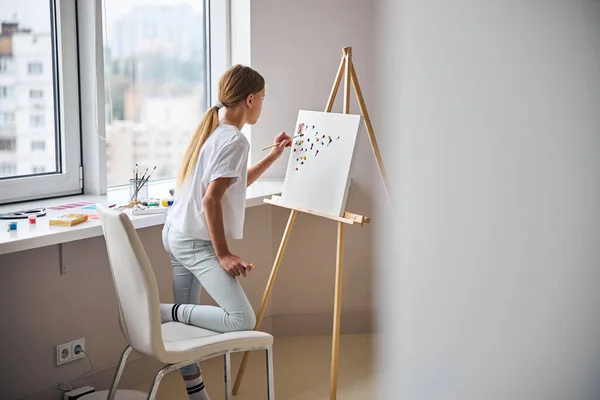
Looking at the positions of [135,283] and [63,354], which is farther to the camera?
[63,354]

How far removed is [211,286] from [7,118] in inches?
→ 37.0

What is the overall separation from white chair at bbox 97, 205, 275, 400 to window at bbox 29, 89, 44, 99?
785 millimetres

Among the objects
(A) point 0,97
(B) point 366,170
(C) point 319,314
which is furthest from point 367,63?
(A) point 0,97

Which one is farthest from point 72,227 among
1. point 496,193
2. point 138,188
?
point 496,193

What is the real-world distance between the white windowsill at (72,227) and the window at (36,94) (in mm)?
360

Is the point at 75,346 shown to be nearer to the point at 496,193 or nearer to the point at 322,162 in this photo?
the point at 322,162

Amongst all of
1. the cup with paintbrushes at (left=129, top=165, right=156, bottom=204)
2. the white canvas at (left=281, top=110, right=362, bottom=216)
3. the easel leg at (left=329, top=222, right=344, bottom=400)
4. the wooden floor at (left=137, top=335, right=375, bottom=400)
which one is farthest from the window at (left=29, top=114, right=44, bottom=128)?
the easel leg at (left=329, top=222, right=344, bottom=400)

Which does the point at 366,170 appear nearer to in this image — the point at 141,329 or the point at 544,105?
the point at 141,329

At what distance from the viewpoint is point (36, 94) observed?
7.21 feet

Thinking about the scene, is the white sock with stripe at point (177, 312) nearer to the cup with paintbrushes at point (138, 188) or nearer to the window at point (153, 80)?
the cup with paintbrushes at point (138, 188)

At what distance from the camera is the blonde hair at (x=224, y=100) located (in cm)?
188

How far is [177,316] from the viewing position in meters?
1.83

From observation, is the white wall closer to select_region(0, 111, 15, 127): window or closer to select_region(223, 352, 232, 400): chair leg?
select_region(223, 352, 232, 400): chair leg

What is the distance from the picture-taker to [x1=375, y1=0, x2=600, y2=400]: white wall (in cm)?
24
